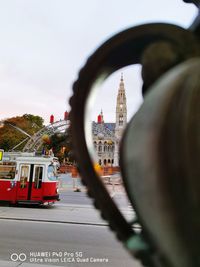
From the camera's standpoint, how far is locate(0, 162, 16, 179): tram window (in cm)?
1414

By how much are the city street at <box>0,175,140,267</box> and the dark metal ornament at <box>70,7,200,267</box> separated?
12.6 feet

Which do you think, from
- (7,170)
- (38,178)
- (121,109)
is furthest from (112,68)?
(121,109)

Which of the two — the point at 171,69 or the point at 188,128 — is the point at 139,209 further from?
the point at 171,69

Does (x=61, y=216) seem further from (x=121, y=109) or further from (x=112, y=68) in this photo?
(x=121, y=109)

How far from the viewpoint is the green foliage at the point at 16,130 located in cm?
5356

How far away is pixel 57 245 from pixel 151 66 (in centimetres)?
616

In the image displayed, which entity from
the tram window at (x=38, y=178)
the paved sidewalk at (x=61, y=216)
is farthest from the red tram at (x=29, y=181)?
the paved sidewalk at (x=61, y=216)

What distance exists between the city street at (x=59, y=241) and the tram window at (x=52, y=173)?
2.56 meters

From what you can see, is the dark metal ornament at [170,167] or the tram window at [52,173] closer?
the dark metal ornament at [170,167]

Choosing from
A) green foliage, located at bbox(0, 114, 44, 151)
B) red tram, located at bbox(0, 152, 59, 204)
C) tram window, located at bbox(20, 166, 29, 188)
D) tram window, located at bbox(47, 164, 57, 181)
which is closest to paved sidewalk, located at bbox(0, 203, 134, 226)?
red tram, located at bbox(0, 152, 59, 204)

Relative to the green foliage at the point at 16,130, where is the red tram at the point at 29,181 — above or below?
below

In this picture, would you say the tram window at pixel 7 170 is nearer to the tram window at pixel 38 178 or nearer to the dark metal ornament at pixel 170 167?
the tram window at pixel 38 178

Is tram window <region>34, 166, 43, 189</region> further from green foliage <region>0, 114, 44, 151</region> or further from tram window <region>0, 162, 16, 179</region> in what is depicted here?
green foliage <region>0, 114, 44, 151</region>

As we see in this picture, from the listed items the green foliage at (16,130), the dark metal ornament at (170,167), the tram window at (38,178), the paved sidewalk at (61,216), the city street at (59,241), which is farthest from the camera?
the green foliage at (16,130)
